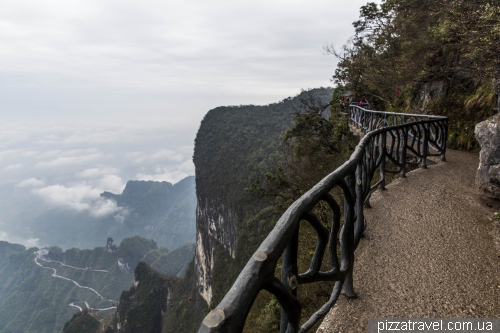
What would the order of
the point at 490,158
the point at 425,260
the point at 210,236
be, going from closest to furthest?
1. the point at 425,260
2. the point at 490,158
3. the point at 210,236

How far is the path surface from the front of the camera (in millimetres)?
2455

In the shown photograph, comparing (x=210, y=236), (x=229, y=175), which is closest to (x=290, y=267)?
(x=229, y=175)

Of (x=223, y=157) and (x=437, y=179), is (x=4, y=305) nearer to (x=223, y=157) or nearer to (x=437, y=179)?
(x=223, y=157)

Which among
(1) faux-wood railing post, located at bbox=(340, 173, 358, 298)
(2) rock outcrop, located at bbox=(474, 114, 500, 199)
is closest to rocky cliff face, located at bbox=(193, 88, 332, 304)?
(2) rock outcrop, located at bbox=(474, 114, 500, 199)

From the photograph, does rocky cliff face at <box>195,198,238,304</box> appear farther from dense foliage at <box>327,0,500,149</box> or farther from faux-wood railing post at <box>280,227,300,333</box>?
faux-wood railing post at <box>280,227,300,333</box>

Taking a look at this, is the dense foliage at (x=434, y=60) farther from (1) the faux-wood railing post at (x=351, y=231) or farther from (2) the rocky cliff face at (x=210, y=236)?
(2) the rocky cliff face at (x=210, y=236)

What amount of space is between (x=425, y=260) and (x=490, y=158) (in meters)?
2.46

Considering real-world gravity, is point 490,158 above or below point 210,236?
Answer: above

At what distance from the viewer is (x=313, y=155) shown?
1439 centimetres

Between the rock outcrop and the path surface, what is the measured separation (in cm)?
26

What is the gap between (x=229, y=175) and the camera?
51.0 m

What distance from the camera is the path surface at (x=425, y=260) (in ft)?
8.05

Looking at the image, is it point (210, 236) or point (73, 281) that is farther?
point (73, 281)

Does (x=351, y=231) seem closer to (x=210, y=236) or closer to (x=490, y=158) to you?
(x=490, y=158)
